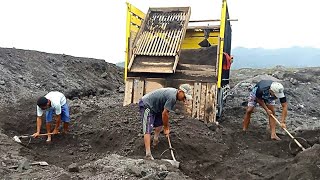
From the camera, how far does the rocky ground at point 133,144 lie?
4.87 metres

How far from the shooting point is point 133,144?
665 cm

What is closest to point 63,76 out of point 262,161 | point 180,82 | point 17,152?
point 180,82

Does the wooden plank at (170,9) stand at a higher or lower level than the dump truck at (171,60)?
higher

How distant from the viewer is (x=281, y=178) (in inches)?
205

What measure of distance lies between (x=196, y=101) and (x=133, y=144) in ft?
7.55

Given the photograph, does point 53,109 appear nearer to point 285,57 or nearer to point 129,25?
point 129,25

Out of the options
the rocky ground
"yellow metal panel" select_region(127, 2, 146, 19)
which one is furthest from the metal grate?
the rocky ground

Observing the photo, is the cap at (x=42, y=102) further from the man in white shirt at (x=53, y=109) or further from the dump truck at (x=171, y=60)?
the dump truck at (x=171, y=60)

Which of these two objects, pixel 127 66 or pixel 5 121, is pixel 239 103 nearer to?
pixel 127 66

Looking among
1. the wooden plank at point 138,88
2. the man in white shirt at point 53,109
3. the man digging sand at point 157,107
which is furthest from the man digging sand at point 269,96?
the man in white shirt at point 53,109

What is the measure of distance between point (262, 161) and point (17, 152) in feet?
12.7

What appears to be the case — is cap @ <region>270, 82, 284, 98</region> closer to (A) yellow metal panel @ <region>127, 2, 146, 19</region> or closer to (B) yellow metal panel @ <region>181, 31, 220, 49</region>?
(A) yellow metal panel @ <region>127, 2, 146, 19</region>

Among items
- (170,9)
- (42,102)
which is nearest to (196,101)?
(170,9)

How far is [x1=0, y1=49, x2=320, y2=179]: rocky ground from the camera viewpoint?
16.0 feet
